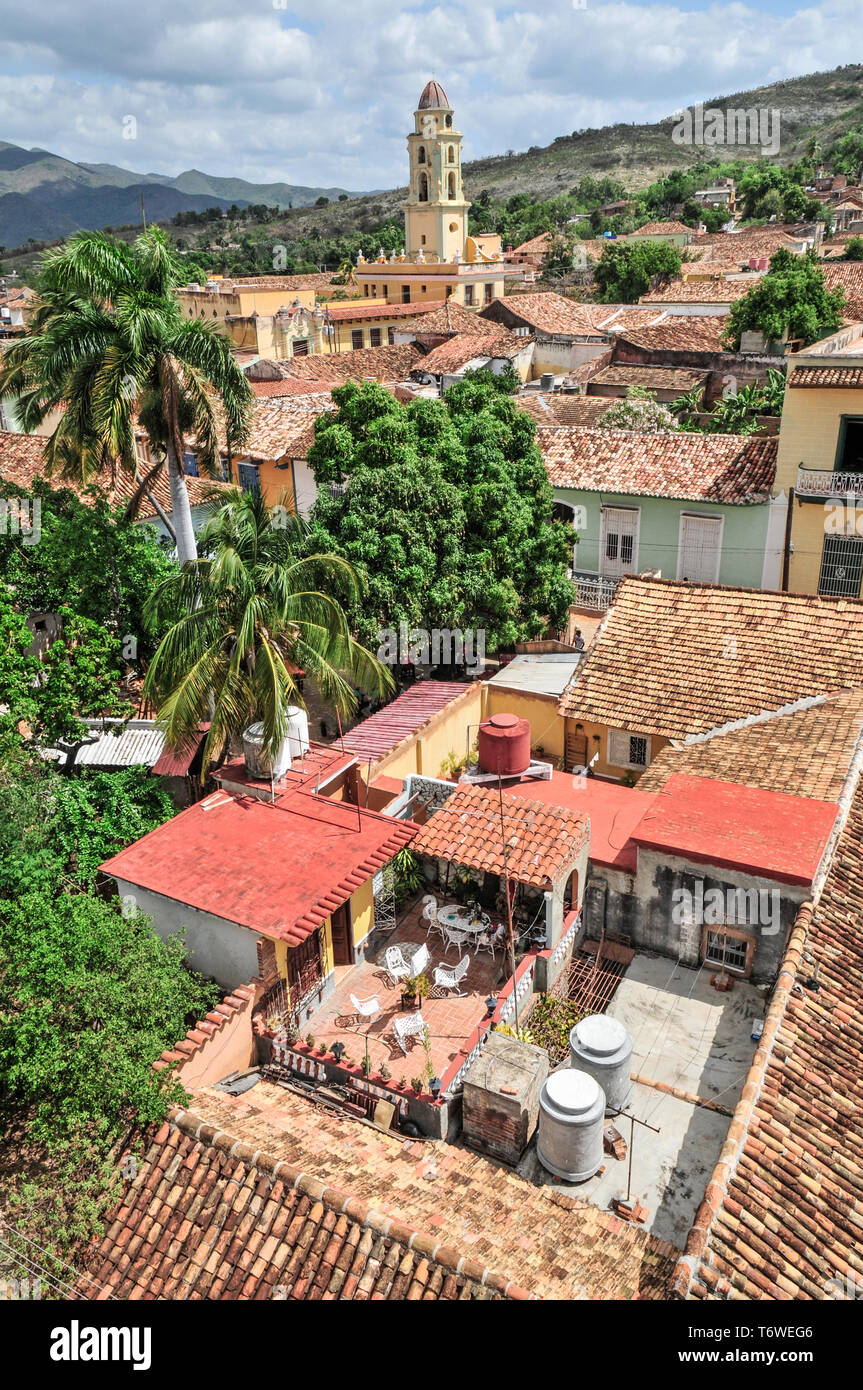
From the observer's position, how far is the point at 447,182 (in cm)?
8625

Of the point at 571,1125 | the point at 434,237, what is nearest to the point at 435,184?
the point at 434,237

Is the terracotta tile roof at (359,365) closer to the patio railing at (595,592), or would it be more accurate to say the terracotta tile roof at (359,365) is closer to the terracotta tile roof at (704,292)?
the terracotta tile roof at (704,292)

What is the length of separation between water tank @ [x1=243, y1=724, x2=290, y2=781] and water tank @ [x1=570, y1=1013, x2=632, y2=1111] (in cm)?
666

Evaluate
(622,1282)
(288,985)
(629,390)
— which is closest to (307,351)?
(629,390)

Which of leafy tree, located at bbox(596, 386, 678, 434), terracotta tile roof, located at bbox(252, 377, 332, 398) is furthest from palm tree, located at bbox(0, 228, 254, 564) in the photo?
terracotta tile roof, located at bbox(252, 377, 332, 398)

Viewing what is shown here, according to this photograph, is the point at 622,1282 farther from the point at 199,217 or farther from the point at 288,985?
the point at 199,217

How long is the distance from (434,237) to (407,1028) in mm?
87962

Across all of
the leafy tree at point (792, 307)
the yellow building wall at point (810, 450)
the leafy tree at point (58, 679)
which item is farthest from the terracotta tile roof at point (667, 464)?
the leafy tree at point (58, 679)

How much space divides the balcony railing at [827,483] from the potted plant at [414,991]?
18677mm

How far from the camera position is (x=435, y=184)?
283 ft

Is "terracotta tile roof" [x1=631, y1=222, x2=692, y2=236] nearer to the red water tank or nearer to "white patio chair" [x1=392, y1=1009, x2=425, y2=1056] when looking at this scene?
the red water tank

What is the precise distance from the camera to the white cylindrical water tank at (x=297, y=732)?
16.4 m

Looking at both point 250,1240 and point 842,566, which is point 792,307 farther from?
point 250,1240
